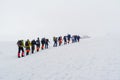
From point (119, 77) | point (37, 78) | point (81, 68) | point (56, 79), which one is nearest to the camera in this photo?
point (119, 77)

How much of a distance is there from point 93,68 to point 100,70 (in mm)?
694

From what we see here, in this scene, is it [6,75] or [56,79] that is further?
[6,75]

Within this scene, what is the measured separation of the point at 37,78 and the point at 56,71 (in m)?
1.56

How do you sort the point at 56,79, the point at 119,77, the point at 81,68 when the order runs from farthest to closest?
1. the point at 81,68
2. the point at 56,79
3. the point at 119,77

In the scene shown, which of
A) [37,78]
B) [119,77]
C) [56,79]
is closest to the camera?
[119,77]

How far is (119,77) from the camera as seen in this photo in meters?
9.69

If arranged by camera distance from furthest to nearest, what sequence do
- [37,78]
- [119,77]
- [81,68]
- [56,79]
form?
1. [81,68]
2. [37,78]
3. [56,79]
4. [119,77]

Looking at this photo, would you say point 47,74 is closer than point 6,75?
Yes

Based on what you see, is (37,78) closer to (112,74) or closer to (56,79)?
(56,79)

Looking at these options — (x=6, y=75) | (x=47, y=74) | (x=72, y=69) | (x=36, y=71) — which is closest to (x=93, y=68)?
(x=72, y=69)

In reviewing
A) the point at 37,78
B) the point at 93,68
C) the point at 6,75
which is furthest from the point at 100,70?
the point at 6,75

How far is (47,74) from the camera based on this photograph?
39.4 ft

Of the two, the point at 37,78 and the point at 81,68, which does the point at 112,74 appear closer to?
the point at 81,68

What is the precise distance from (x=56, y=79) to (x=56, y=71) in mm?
1652
